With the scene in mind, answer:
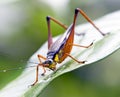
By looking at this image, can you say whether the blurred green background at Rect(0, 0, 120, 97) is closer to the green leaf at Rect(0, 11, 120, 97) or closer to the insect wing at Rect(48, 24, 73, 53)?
the insect wing at Rect(48, 24, 73, 53)

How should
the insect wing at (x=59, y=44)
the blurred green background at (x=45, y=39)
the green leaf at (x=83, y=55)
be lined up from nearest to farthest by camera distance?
the green leaf at (x=83, y=55), the insect wing at (x=59, y=44), the blurred green background at (x=45, y=39)

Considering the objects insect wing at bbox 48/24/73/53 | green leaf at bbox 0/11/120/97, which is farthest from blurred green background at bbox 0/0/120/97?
green leaf at bbox 0/11/120/97

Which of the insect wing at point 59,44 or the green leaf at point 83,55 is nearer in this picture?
the green leaf at point 83,55

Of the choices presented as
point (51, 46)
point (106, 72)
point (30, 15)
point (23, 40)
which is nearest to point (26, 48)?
point (23, 40)

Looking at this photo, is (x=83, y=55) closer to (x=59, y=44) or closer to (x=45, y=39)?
(x=59, y=44)

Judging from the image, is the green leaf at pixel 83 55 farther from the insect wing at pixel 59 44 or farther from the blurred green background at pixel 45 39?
the blurred green background at pixel 45 39

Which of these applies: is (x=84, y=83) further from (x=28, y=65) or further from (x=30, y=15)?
(x=30, y=15)

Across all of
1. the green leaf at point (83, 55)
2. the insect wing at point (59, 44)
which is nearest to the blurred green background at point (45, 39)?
the insect wing at point (59, 44)
